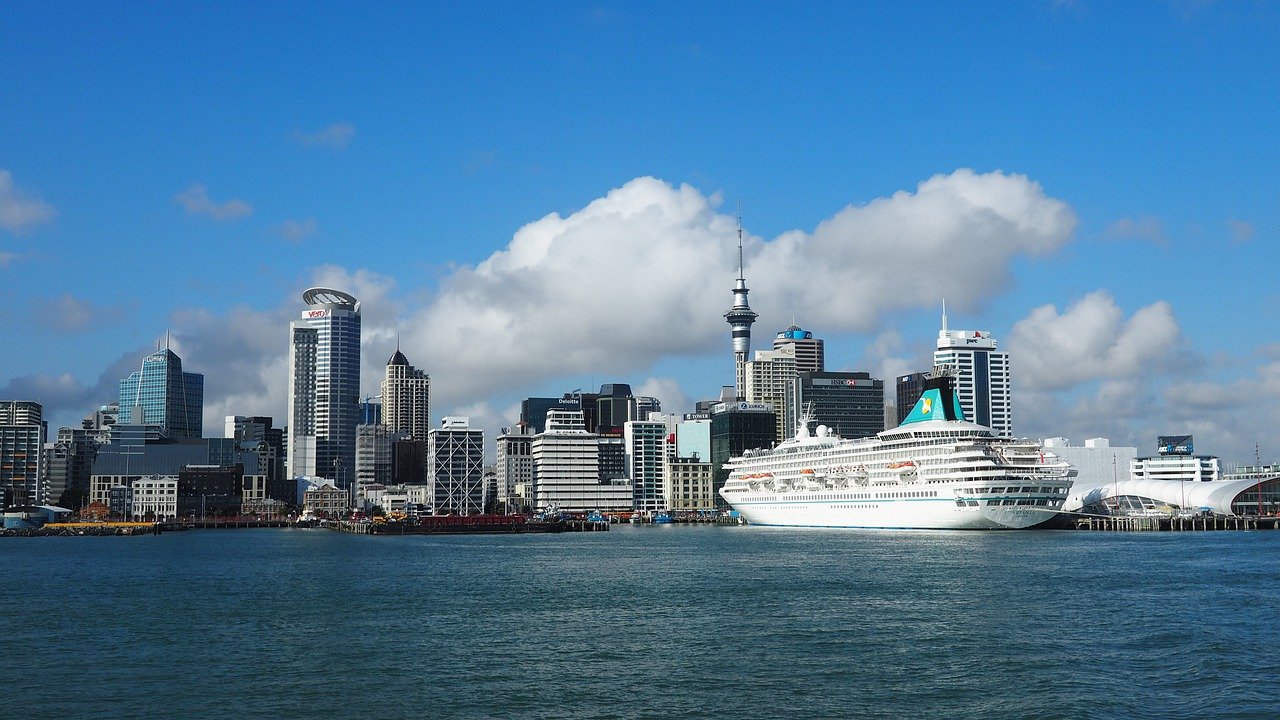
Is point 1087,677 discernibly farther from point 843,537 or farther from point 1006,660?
point 843,537

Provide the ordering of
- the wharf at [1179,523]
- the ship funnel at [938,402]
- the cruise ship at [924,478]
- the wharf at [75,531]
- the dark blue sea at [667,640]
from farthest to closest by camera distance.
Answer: the wharf at [75,531], the wharf at [1179,523], the ship funnel at [938,402], the cruise ship at [924,478], the dark blue sea at [667,640]

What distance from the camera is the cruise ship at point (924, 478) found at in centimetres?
12338

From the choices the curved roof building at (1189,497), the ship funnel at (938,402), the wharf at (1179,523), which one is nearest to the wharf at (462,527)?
the ship funnel at (938,402)

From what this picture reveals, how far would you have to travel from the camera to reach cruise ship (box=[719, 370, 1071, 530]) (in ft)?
405

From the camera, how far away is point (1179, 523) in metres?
151

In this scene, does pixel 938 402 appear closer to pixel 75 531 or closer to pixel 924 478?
pixel 924 478

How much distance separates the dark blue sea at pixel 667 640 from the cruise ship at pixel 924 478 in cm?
3395

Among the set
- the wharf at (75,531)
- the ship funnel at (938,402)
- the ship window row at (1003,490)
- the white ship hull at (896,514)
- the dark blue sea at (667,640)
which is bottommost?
the dark blue sea at (667,640)

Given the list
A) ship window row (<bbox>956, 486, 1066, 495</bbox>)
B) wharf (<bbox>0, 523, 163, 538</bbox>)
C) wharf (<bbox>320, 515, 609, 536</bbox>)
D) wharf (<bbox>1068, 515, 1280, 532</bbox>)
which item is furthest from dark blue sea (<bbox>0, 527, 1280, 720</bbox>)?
wharf (<bbox>0, 523, 163, 538</bbox>)

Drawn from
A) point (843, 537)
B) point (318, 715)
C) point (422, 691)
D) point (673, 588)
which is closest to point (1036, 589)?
point (673, 588)

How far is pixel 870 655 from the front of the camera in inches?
1730

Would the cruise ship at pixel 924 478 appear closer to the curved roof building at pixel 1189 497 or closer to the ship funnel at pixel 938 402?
the ship funnel at pixel 938 402

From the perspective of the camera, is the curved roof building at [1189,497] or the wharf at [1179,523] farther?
the curved roof building at [1189,497]

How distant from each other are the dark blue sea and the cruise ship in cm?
3395
